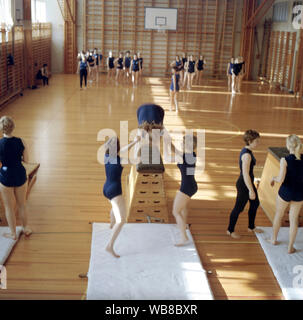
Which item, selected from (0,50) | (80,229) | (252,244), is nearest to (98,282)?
(80,229)

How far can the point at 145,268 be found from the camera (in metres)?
4.40

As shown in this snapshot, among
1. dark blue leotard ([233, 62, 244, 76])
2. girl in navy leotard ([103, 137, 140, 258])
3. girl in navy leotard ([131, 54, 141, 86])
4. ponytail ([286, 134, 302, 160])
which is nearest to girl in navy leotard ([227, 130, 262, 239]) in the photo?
ponytail ([286, 134, 302, 160])

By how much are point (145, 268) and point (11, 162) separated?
6.25ft

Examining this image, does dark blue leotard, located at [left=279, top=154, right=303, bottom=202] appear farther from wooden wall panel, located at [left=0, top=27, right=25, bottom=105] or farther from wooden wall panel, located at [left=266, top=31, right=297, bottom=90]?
wooden wall panel, located at [left=266, top=31, right=297, bottom=90]

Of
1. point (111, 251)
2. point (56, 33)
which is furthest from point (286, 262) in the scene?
point (56, 33)

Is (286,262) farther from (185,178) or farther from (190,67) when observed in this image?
(190,67)

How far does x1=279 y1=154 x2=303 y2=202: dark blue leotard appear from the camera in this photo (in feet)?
15.0

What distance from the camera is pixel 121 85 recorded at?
18312 millimetres

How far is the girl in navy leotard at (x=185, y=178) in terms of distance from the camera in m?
4.58

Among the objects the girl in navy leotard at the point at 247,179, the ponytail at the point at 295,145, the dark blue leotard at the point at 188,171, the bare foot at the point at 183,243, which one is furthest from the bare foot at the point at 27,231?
the ponytail at the point at 295,145

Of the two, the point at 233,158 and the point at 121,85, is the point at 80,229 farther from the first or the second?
the point at 121,85

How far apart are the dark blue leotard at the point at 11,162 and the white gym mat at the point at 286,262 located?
9.99 ft

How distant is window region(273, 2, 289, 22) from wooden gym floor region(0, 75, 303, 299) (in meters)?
5.94

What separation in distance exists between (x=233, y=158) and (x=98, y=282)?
5.13 m
